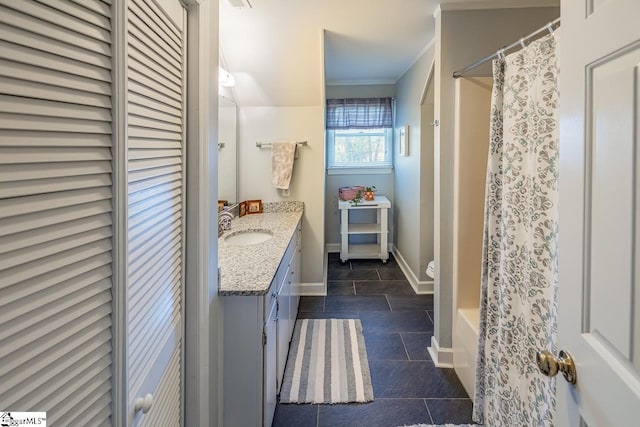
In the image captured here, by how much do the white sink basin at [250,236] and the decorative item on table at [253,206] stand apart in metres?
0.75

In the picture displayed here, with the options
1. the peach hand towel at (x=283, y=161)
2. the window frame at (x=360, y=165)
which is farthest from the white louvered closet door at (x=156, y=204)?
the window frame at (x=360, y=165)

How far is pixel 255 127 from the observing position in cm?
362

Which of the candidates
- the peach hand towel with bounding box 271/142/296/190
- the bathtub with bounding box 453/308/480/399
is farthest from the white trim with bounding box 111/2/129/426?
the peach hand towel with bounding box 271/142/296/190

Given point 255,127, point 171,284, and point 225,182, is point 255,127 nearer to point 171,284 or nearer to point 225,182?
point 225,182

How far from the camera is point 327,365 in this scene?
2.45 metres

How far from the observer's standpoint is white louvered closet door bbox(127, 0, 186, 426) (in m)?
0.81

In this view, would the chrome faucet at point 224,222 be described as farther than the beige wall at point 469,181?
Yes

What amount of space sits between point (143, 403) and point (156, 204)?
46 cm

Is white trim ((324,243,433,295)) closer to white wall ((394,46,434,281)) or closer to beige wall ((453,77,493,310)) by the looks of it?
white wall ((394,46,434,281))

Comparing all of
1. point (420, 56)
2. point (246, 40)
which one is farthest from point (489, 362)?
point (420, 56)

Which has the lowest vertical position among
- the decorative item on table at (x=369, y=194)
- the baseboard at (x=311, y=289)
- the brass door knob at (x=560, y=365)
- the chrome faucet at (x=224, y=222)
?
the baseboard at (x=311, y=289)

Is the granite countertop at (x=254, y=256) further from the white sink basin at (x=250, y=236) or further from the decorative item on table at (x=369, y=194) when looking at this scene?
the decorative item on table at (x=369, y=194)

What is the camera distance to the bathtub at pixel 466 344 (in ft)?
6.87

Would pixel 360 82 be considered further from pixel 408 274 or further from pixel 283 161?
pixel 408 274
